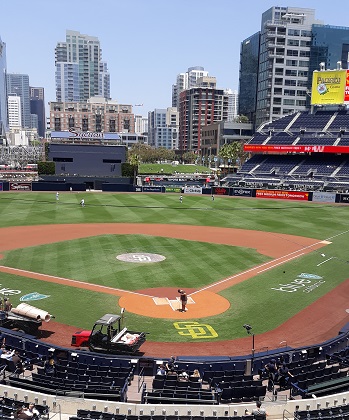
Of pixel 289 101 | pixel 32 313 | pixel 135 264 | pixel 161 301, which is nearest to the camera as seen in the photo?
pixel 32 313

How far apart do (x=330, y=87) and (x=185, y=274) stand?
262 feet

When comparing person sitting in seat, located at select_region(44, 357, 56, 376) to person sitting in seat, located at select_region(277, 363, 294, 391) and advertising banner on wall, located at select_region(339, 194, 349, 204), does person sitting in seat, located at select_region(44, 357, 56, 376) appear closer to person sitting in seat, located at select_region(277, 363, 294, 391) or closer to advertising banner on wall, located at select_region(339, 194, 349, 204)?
person sitting in seat, located at select_region(277, 363, 294, 391)

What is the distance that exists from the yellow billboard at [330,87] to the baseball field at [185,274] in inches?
1814

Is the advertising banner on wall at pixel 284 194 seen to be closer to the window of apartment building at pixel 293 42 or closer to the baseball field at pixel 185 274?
the baseball field at pixel 185 274

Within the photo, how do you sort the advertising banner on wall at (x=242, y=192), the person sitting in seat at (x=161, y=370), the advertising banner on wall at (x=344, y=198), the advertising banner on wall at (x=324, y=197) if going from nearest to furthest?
the person sitting in seat at (x=161, y=370) < the advertising banner on wall at (x=344, y=198) < the advertising banner on wall at (x=324, y=197) < the advertising banner on wall at (x=242, y=192)

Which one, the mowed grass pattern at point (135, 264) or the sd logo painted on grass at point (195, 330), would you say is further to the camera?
the mowed grass pattern at point (135, 264)

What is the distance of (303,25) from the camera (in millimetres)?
149625

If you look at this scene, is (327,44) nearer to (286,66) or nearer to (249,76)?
(286,66)

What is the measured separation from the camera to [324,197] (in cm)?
7831

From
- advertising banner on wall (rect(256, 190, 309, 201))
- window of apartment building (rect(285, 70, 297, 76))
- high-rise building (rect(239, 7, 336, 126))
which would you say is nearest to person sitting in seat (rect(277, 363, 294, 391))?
advertising banner on wall (rect(256, 190, 309, 201))

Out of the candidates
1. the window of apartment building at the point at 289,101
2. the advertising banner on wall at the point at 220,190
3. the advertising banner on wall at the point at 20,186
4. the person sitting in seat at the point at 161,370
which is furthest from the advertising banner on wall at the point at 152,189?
the window of apartment building at the point at 289,101

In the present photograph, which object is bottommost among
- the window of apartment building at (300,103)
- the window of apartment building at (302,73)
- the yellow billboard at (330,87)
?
the yellow billboard at (330,87)

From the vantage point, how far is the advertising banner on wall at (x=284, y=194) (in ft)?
264

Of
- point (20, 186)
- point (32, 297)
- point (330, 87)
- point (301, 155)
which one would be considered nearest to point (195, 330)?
point (32, 297)
